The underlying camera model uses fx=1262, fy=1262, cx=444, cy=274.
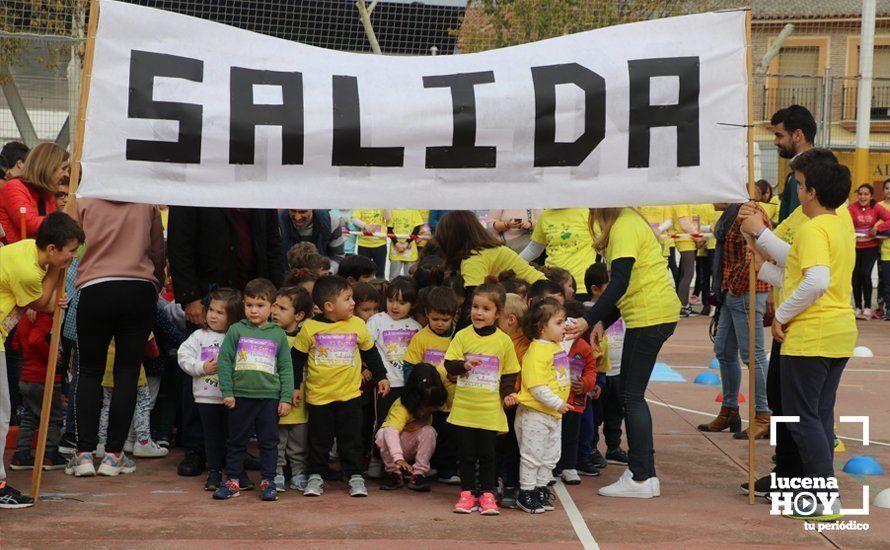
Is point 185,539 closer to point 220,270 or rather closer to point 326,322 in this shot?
point 326,322

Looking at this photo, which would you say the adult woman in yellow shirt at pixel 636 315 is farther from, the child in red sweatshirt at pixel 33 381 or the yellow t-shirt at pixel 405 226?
the yellow t-shirt at pixel 405 226

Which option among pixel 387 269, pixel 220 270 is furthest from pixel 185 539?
pixel 387 269

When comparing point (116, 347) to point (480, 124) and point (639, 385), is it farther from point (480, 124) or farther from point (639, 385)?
point (639, 385)

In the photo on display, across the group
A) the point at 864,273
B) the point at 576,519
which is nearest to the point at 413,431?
the point at 576,519

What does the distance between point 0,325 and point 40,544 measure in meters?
1.25

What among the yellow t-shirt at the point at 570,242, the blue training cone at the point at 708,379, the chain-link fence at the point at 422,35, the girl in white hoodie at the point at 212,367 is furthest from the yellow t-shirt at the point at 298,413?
the chain-link fence at the point at 422,35

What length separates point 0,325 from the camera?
21.8ft

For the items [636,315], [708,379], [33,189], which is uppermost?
[33,189]

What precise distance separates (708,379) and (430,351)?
5.11m

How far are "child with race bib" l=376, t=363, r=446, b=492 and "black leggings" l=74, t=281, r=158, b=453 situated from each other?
155 cm

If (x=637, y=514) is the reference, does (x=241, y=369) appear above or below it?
above

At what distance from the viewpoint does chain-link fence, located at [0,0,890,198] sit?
14.2 m

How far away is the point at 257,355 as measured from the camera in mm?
7191

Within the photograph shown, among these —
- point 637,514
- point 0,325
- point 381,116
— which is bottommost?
point 637,514
